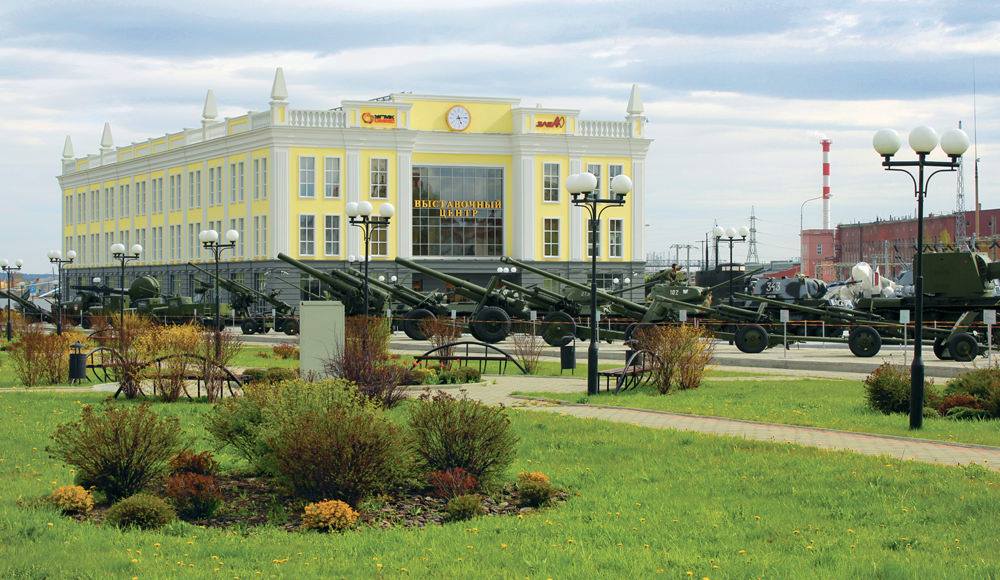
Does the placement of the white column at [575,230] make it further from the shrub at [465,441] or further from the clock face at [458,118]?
the shrub at [465,441]

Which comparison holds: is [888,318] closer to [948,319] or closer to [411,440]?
[948,319]

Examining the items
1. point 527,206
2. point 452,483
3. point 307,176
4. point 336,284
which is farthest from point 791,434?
point 527,206

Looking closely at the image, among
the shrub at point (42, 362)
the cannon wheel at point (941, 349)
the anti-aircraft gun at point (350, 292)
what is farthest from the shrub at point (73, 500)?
the anti-aircraft gun at point (350, 292)

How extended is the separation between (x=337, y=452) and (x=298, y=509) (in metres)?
0.57

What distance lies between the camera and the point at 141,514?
10086 mm

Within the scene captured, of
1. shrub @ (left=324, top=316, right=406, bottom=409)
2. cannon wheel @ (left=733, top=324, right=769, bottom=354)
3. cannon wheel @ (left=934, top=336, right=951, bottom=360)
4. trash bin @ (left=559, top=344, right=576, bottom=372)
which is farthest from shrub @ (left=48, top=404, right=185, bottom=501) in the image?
cannon wheel @ (left=733, top=324, right=769, bottom=354)

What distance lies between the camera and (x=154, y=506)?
33.3 ft

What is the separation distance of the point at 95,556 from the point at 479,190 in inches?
2327

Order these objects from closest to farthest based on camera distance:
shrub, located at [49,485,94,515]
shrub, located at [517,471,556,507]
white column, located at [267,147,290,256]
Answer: shrub, located at [49,485,94,515]
shrub, located at [517,471,556,507]
white column, located at [267,147,290,256]

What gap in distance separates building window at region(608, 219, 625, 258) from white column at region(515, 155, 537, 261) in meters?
4.01

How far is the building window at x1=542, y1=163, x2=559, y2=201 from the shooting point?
67.0 meters

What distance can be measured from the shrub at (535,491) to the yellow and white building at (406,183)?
50548mm

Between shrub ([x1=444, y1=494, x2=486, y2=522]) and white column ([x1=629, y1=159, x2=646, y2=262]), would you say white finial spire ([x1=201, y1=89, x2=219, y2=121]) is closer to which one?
white column ([x1=629, y1=159, x2=646, y2=262])

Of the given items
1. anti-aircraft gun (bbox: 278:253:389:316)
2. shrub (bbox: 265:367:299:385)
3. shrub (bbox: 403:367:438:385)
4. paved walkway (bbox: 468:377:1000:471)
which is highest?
anti-aircraft gun (bbox: 278:253:389:316)
